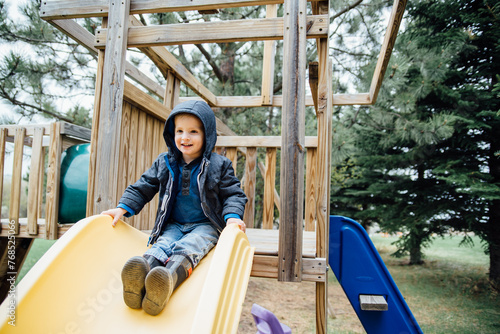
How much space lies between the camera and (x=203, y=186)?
1975 millimetres

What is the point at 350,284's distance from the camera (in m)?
2.36

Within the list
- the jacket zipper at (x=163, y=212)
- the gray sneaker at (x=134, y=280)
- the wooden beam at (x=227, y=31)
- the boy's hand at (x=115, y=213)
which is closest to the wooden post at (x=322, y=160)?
the wooden beam at (x=227, y=31)

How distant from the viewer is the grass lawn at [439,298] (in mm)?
4336

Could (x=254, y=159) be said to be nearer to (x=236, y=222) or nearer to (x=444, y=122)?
(x=236, y=222)

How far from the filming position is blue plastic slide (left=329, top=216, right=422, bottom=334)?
2.29 metres

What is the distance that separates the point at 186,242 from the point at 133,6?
1694mm

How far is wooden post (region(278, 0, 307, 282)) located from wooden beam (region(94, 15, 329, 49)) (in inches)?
3.0

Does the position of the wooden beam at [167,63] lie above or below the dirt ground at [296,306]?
above

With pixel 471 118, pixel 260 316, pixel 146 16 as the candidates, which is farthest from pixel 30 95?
pixel 471 118

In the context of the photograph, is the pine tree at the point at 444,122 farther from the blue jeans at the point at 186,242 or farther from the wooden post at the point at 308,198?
the blue jeans at the point at 186,242

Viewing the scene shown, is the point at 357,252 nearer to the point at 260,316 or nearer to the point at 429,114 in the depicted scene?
the point at 260,316

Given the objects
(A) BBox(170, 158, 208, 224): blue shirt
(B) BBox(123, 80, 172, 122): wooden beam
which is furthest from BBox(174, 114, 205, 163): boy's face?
(B) BBox(123, 80, 172, 122): wooden beam

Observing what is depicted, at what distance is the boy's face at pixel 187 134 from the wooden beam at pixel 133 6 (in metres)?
0.76

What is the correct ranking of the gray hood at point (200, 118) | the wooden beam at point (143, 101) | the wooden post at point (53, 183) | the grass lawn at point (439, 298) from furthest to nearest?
the grass lawn at point (439, 298) → the wooden post at point (53, 183) → the wooden beam at point (143, 101) → the gray hood at point (200, 118)
